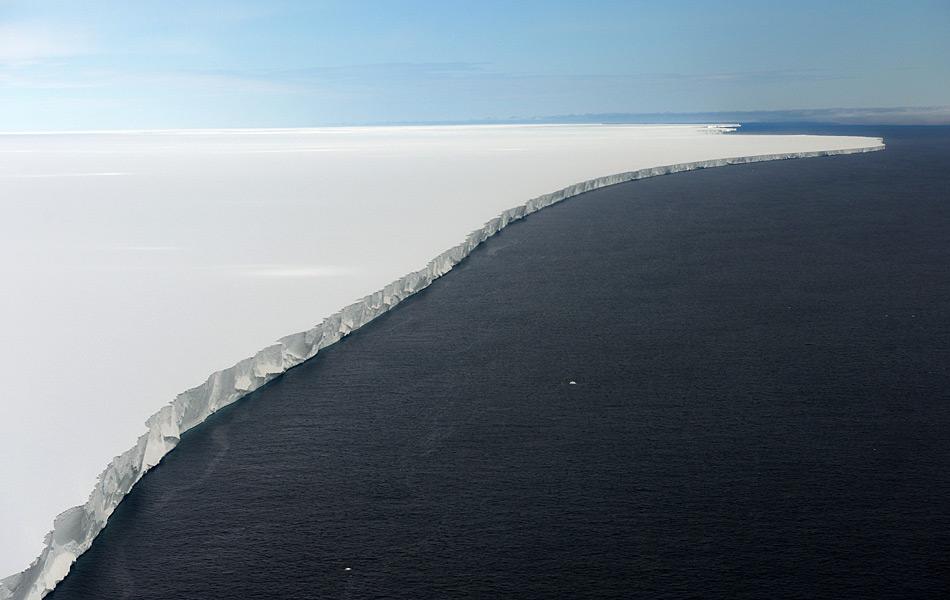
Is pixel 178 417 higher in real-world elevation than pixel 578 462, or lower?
higher

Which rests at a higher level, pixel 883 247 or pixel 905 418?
pixel 883 247

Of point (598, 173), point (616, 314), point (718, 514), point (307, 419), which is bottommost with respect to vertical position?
point (718, 514)

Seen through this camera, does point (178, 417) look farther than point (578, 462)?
Yes

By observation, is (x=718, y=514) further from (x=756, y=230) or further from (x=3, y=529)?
(x=756, y=230)

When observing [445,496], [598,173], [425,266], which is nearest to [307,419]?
[445,496]

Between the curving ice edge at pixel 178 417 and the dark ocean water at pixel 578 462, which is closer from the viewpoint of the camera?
the curving ice edge at pixel 178 417
